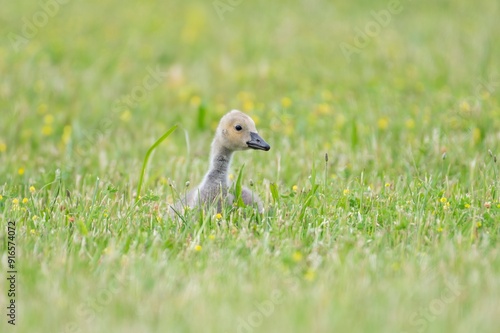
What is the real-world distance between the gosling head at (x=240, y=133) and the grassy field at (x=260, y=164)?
0.38 m

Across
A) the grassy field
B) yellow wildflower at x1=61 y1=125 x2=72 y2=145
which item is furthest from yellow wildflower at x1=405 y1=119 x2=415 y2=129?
yellow wildflower at x1=61 y1=125 x2=72 y2=145

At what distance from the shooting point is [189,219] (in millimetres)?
5301

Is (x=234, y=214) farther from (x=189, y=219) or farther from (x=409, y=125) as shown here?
(x=409, y=125)

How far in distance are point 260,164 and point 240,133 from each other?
149cm

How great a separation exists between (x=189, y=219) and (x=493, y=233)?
6.36 ft

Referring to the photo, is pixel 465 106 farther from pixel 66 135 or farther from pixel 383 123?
pixel 66 135

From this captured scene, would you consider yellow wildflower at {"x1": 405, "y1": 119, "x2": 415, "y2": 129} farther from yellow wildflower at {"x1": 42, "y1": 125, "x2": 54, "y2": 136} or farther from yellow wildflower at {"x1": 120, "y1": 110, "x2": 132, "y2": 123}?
yellow wildflower at {"x1": 42, "y1": 125, "x2": 54, "y2": 136}

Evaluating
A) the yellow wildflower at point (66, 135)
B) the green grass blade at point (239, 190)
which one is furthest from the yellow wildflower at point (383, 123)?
the yellow wildflower at point (66, 135)

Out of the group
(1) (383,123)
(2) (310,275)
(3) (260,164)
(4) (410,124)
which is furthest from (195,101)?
(2) (310,275)

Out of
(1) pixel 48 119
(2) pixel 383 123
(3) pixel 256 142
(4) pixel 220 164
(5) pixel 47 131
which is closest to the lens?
(3) pixel 256 142

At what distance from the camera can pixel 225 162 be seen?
6016mm

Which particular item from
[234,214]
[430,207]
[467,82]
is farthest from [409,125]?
[234,214]

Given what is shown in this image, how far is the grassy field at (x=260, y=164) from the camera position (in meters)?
4.11

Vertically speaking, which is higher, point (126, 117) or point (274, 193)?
point (126, 117)
